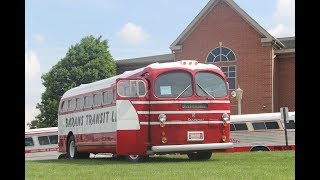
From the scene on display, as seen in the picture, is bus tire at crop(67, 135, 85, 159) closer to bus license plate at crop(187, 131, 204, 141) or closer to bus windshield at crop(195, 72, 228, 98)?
bus license plate at crop(187, 131, 204, 141)

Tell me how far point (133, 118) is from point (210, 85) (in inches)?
103

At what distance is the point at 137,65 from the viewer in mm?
49094

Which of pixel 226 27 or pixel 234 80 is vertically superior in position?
pixel 226 27

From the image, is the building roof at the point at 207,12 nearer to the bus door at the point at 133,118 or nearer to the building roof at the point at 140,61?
the building roof at the point at 140,61

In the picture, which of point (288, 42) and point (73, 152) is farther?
point (288, 42)

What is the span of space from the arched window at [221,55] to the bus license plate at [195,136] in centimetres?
2596

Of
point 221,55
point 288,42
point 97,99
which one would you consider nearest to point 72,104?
point 97,99

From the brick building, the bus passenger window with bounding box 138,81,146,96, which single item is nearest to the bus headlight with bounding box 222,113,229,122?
the bus passenger window with bounding box 138,81,146,96

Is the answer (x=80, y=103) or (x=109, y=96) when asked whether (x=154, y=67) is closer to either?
(x=109, y=96)

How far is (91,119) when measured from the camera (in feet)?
68.1

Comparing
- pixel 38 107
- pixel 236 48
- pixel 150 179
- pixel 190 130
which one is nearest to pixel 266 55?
pixel 236 48
